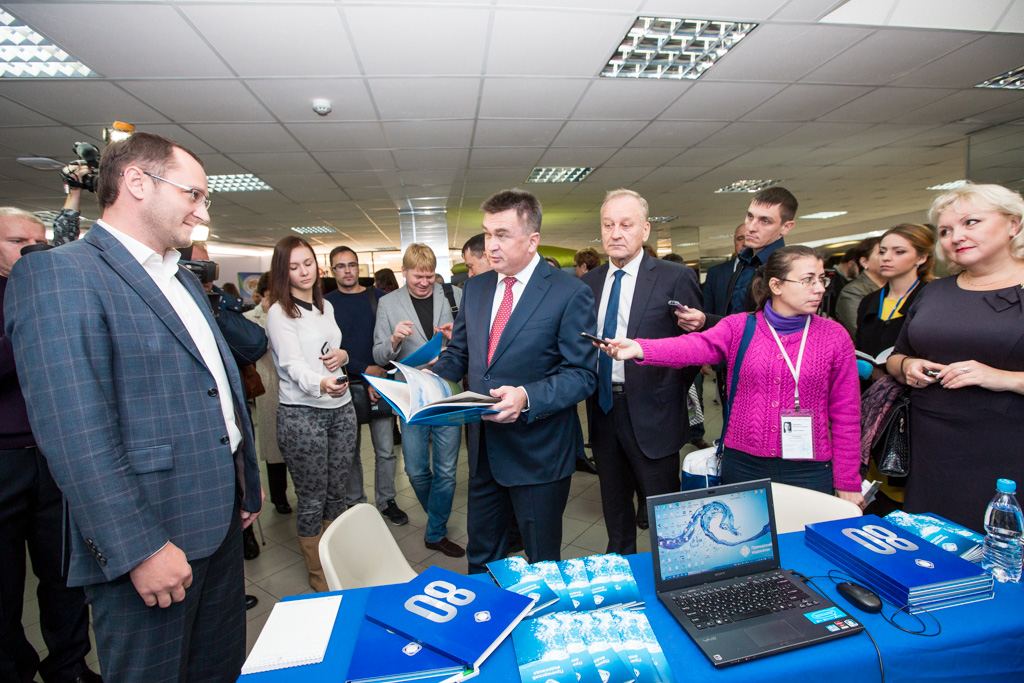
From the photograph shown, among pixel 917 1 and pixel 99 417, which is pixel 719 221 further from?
pixel 99 417

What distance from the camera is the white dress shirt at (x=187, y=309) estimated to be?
1.15m

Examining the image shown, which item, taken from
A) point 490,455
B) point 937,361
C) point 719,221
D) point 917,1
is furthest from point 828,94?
point 719,221

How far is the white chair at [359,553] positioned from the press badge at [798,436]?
1.45 meters

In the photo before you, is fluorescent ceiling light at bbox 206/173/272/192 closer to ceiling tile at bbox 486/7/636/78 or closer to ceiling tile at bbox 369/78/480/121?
ceiling tile at bbox 369/78/480/121

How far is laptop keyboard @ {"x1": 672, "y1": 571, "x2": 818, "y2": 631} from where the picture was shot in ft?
3.24

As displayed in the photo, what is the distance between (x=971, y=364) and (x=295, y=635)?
7.14 feet

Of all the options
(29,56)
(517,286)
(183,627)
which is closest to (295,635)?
(183,627)

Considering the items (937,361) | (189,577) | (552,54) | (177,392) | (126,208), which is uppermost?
(552,54)

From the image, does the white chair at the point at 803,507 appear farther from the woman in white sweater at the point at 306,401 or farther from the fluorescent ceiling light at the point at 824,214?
the fluorescent ceiling light at the point at 824,214

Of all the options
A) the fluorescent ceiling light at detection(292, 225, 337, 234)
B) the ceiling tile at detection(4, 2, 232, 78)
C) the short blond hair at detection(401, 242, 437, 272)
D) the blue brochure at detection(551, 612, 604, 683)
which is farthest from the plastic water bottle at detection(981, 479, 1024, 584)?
the fluorescent ceiling light at detection(292, 225, 337, 234)

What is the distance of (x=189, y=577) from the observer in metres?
1.09

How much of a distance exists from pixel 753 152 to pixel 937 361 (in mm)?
5369

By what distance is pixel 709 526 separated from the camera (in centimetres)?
110

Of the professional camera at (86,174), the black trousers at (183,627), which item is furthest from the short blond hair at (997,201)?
the professional camera at (86,174)
